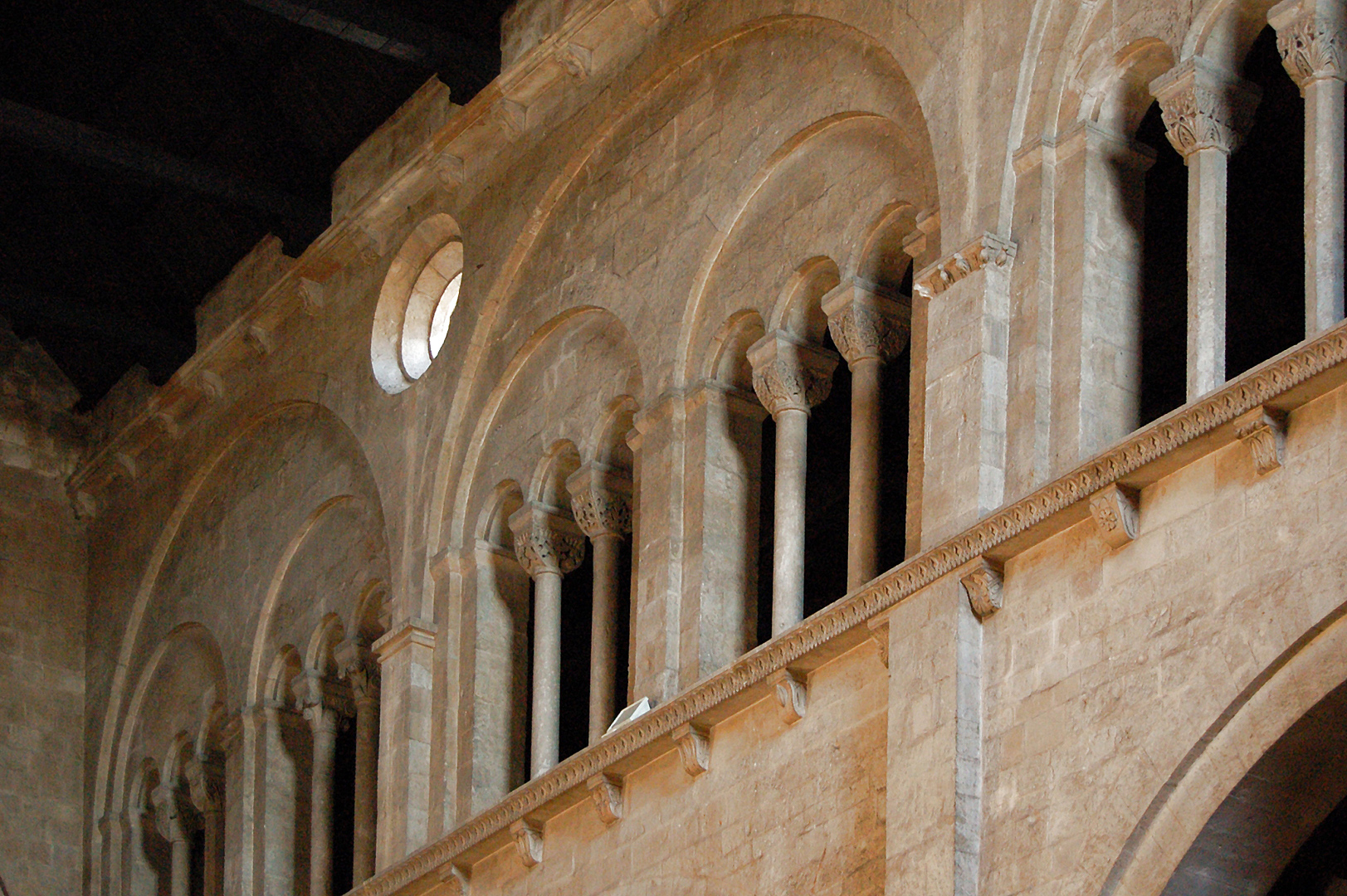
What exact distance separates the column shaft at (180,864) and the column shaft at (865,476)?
9.31 m

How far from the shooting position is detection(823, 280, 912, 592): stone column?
591 inches

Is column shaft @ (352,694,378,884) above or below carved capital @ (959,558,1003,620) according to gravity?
above

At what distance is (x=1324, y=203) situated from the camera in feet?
40.2

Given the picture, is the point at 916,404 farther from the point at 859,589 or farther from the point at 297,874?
the point at 297,874

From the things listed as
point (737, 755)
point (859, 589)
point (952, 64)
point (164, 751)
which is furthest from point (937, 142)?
point (164, 751)

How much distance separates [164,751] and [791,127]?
9.20m

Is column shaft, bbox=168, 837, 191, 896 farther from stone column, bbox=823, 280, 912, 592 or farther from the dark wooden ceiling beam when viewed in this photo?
stone column, bbox=823, 280, 912, 592

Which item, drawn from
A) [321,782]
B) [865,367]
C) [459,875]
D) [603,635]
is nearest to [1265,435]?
[865,367]

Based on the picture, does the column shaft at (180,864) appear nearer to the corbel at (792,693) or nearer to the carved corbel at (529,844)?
the carved corbel at (529,844)

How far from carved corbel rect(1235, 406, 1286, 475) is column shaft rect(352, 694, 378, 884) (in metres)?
9.14

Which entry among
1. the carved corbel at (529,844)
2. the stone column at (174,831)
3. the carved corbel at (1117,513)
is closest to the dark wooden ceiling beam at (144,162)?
the stone column at (174,831)

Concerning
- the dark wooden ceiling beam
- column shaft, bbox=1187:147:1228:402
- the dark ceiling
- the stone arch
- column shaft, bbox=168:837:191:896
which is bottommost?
the stone arch

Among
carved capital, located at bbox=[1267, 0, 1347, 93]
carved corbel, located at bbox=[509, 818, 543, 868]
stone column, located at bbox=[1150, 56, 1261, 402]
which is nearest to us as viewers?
carved capital, located at bbox=[1267, 0, 1347, 93]

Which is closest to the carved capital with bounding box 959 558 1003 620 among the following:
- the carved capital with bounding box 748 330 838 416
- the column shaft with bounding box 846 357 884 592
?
the column shaft with bounding box 846 357 884 592
